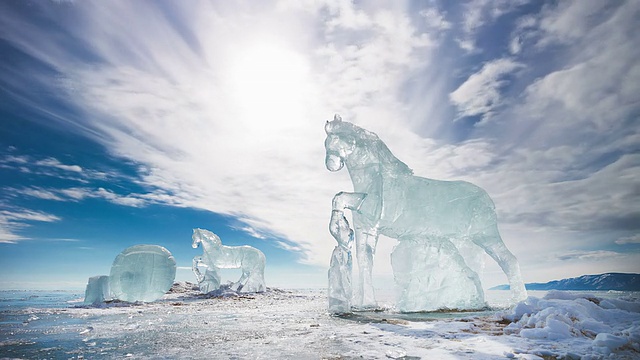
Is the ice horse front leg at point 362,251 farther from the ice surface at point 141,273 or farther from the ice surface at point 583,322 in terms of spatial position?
the ice surface at point 141,273

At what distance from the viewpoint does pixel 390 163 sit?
38.5ft

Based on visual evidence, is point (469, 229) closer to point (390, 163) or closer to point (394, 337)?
point (390, 163)

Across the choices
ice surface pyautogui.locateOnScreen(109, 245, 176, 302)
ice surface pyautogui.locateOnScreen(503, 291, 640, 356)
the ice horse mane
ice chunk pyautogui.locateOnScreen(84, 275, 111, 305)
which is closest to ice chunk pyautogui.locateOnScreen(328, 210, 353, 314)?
the ice horse mane

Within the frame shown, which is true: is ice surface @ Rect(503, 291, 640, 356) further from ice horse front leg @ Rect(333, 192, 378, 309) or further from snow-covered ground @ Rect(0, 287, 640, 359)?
ice horse front leg @ Rect(333, 192, 378, 309)

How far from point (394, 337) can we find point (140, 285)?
589 inches

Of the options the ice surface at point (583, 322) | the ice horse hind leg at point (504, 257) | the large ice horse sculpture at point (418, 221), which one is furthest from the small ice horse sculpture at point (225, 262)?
the ice surface at point (583, 322)

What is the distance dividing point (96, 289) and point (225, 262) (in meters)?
8.91

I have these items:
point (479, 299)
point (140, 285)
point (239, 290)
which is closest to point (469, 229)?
point (479, 299)

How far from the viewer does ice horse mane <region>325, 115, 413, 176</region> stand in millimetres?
11594

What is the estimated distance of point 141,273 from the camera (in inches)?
634

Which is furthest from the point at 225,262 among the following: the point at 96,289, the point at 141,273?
the point at 96,289

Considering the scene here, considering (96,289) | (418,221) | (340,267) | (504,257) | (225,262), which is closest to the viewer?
(340,267)

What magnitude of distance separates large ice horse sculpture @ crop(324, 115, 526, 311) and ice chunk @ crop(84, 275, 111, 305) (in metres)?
12.8

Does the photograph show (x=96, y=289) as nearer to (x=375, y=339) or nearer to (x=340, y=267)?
(x=340, y=267)
